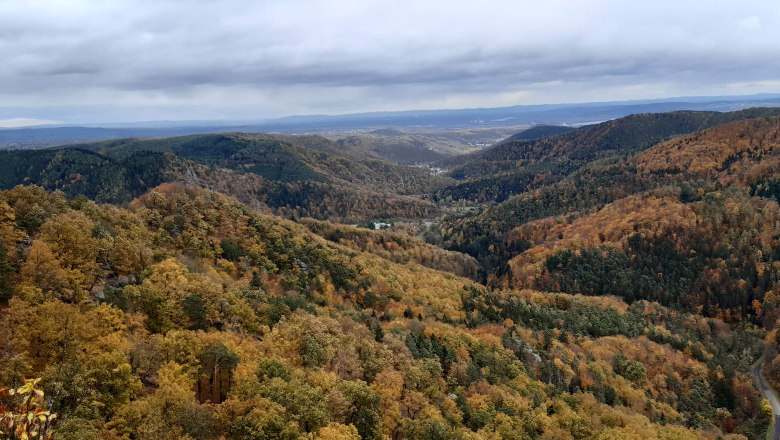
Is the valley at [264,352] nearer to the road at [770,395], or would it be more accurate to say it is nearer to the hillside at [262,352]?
the hillside at [262,352]

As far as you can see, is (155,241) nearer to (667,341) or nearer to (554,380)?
(554,380)

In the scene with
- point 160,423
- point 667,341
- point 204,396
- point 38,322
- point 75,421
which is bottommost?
point 667,341

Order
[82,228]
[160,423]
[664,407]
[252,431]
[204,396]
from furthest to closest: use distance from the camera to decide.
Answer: [664,407]
[82,228]
[204,396]
[252,431]
[160,423]

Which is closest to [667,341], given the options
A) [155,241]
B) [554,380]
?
[554,380]

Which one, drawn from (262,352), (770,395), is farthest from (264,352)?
(770,395)

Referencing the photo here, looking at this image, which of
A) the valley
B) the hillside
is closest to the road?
the valley

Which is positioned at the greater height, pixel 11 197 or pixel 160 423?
pixel 11 197

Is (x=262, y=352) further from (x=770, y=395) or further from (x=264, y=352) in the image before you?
(x=770, y=395)
